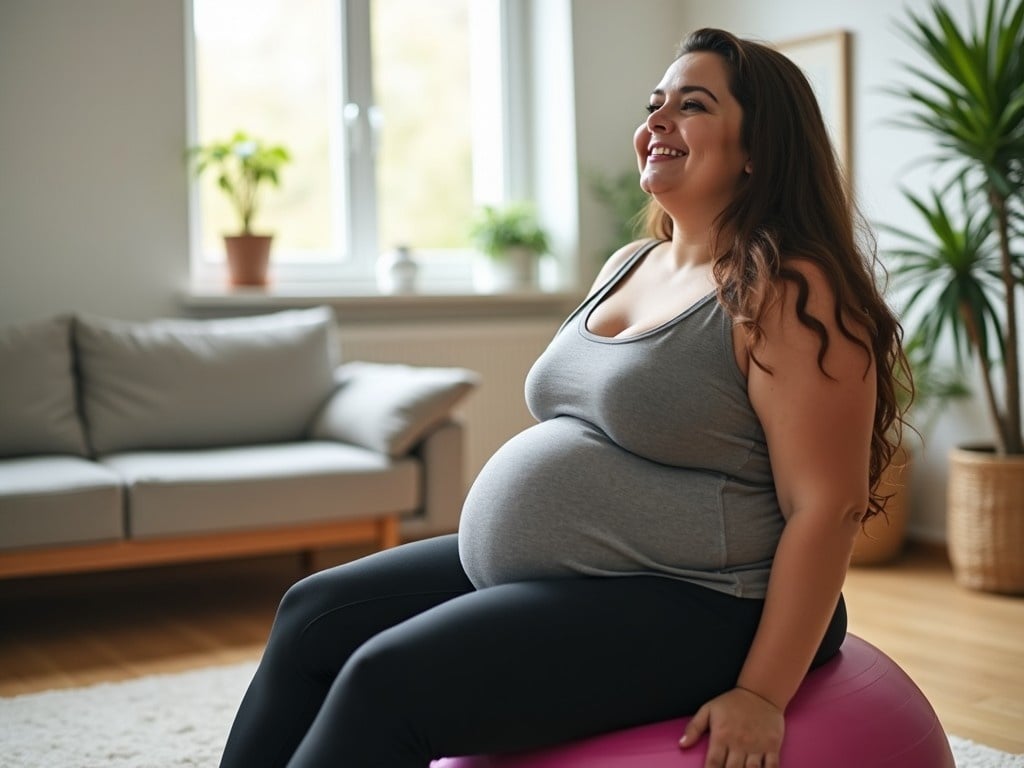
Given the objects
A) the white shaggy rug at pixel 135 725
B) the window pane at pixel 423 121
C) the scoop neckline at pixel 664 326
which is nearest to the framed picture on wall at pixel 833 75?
the window pane at pixel 423 121

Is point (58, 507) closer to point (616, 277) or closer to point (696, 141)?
point (616, 277)

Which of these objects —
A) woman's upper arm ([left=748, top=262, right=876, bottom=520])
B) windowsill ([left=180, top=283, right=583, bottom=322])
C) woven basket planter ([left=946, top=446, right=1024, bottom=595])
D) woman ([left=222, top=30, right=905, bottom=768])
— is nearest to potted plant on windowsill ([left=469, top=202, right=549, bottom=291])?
windowsill ([left=180, top=283, right=583, bottom=322])

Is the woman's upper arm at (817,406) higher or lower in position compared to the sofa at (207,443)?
higher

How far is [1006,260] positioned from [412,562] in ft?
8.00

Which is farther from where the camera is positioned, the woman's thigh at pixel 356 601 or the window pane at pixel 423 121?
the window pane at pixel 423 121

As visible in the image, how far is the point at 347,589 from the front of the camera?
1.54 metres

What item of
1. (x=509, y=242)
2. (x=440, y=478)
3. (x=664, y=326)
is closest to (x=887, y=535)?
(x=440, y=478)

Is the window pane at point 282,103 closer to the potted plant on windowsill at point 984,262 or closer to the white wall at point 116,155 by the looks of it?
the white wall at point 116,155

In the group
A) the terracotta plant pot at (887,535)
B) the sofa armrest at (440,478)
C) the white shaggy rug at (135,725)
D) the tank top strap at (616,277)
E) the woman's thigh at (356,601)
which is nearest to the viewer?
the woman's thigh at (356,601)

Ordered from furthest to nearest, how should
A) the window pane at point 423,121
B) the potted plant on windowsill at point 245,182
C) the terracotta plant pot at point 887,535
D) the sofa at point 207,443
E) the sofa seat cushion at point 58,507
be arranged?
the window pane at point 423,121
the potted plant on windowsill at point 245,182
the terracotta plant pot at point 887,535
the sofa at point 207,443
the sofa seat cushion at point 58,507

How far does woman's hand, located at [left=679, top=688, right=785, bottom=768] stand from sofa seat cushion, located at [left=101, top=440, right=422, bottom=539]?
6.97ft

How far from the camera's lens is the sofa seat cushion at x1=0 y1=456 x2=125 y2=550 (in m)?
2.98

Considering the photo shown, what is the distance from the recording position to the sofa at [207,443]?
3.12 meters

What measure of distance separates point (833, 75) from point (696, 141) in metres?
3.00
